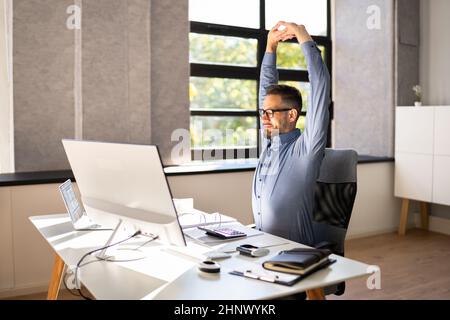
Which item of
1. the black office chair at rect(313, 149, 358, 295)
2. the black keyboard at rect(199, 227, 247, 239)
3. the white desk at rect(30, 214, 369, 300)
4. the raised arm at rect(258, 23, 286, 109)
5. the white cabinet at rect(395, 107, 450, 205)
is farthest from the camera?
the white cabinet at rect(395, 107, 450, 205)

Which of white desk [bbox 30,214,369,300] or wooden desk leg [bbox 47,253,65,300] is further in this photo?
wooden desk leg [bbox 47,253,65,300]

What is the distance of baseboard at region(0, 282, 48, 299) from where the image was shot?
3.42 m

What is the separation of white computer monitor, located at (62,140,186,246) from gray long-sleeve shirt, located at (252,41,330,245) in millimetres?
713

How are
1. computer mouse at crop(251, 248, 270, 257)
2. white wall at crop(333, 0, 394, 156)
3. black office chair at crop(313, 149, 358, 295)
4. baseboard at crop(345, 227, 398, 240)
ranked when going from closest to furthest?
computer mouse at crop(251, 248, 270, 257), black office chair at crop(313, 149, 358, 295), baseboard at crop(345, 227, 398, 240), white wall at crop(333, 0, 394, 156)

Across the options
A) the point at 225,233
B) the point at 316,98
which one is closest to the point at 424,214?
the point at 316,98

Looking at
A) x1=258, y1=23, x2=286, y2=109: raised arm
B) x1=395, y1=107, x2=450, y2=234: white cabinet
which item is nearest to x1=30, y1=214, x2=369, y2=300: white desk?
x1=258, y1=23, x2=286, y2=109: raised arm

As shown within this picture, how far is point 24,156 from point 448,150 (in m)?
3.76

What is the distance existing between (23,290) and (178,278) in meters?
2.19

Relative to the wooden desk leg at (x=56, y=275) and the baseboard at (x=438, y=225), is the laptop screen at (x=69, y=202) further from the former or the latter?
the baseboard at (x=438, y=225)

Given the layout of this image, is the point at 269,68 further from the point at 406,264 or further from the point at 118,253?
the point at 406,264

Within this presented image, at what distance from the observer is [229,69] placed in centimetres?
499

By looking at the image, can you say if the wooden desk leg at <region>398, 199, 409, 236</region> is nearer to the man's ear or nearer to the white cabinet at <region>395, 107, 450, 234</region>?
the white cabinet at <region>395, 107, 450, 234</region>

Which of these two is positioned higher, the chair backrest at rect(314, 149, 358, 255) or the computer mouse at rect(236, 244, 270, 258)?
the chair backrest at rect(314, 149, 358, 255)
